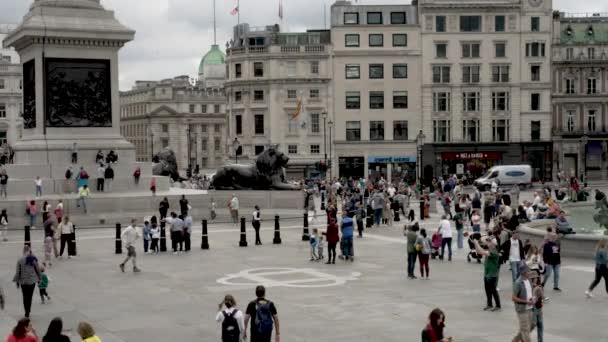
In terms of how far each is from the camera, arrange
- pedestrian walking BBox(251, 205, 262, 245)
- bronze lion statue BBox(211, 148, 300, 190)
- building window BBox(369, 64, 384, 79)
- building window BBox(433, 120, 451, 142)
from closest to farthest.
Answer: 1. pedestrian walking BBox(251, 205, 262, 245)
2. bronze lion statue BBox(211, 148, 300, 190)
3. building window BBox(369, 64, 384, 79)
4. building window BBox(433, 120, 451, 142)

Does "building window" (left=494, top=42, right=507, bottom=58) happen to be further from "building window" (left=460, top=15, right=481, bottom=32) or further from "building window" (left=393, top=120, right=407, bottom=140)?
"building window" (left=393, top=120, right=407, bottom=140)

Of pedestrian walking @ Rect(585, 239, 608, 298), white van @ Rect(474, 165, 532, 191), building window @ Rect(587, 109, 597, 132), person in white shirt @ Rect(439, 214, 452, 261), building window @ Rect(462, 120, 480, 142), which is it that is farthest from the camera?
building window @ Rect(587, 109, 597, 132)

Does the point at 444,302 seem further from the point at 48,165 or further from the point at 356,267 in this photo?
the point at 48,165

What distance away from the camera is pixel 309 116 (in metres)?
80.7

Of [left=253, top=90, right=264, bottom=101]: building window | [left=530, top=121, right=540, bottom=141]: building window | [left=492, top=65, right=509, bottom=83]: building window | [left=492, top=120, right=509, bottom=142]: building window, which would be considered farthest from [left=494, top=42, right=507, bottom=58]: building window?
[left=253, top=90, right=264, bottom=101]: building window

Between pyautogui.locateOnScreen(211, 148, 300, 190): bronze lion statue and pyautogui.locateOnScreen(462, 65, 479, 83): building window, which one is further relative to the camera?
pyautogui.locateOnScreen(462, 65, 479, 83): building window

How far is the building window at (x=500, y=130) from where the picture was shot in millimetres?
81812

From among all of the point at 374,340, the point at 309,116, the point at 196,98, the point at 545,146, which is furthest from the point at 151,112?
the point at 374,340

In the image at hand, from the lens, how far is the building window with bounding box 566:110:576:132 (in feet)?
271

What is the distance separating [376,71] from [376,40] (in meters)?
2.79

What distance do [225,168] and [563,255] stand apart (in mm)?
22031

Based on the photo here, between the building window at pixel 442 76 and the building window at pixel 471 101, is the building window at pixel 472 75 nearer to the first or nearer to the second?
the building window at pixel 471 101

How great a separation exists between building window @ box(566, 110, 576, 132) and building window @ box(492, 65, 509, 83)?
678 cm

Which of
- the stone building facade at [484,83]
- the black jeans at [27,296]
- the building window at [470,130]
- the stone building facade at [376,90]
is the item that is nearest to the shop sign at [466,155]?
the stone building facade at [484,83]
